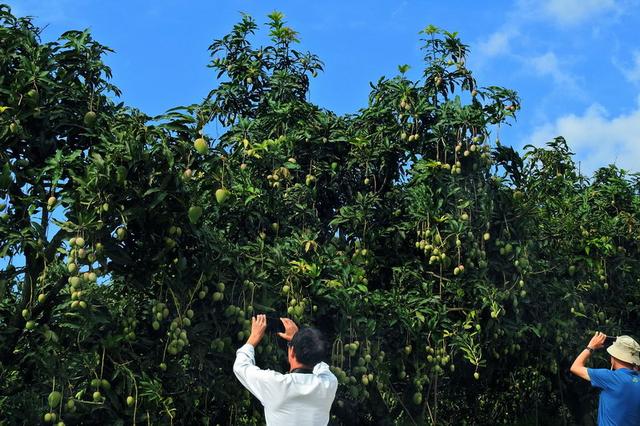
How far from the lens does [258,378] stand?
3201mm

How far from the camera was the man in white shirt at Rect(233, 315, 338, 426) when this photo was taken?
3.17m

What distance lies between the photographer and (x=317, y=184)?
7.77m

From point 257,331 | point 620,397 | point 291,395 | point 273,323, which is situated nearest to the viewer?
point 291,395

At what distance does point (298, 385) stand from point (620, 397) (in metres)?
1.89

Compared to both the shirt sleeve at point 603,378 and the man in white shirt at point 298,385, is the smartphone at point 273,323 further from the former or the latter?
the man in white shirt at point 298,385

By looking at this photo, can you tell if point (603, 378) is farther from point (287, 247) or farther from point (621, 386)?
point (287, 247)

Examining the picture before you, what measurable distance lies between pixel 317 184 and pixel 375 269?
0.92 metres

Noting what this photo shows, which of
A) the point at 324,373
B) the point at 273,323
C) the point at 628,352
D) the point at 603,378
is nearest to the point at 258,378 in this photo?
the point at 324,373

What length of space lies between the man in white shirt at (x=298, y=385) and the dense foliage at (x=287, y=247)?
159 cm

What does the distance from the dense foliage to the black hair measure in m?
1.59

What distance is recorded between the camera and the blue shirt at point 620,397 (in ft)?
14.0

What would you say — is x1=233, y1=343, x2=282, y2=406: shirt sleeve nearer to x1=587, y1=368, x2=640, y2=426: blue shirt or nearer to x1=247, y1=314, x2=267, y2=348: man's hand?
x1=247, y1=314, x2=267, y2=348: man's hand

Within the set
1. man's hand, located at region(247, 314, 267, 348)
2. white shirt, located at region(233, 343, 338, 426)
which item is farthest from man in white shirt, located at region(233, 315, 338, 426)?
man's hand, located at region(247, 314, 267, 348)

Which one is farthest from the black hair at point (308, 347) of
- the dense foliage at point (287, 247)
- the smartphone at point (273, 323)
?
the smartphone at point (273, 323)
